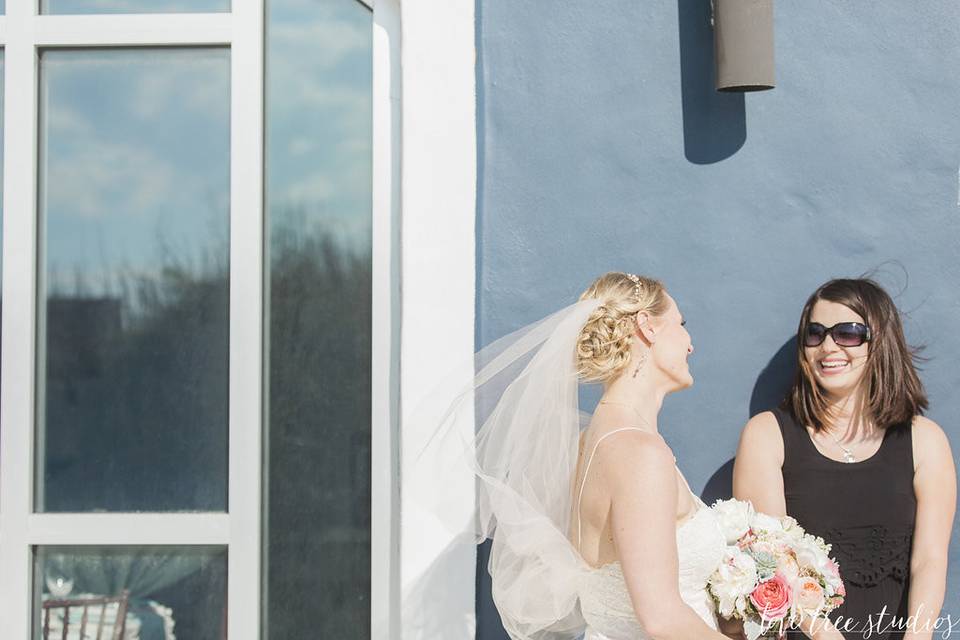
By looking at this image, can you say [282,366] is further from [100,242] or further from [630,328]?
[630,328]

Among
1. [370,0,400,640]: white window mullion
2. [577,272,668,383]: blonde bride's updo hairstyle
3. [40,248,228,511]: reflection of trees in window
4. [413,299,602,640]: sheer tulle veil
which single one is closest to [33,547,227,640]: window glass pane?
[40,248,228,511]: reflection of trees in window

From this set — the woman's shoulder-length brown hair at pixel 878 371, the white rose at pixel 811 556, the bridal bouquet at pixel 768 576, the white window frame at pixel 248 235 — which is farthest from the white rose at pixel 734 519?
the white window frame at pixel 248 235

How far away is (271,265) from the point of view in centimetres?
359

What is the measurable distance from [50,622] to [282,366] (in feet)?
3.91

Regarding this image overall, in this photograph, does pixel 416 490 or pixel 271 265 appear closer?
pixel 416 490

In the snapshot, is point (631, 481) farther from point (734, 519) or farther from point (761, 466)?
point (761, 466)

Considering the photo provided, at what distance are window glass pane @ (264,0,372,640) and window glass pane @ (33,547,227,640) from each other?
198 mm

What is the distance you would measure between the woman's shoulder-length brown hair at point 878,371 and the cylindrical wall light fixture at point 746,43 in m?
0.68

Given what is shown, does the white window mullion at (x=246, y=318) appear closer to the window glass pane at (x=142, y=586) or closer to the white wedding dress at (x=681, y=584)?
the window glass pane at (x=142, y=586)

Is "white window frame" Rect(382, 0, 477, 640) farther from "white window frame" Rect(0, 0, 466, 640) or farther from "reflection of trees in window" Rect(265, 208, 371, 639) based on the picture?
"reflection of trees in window" Rect(265, 208, 371, 639)

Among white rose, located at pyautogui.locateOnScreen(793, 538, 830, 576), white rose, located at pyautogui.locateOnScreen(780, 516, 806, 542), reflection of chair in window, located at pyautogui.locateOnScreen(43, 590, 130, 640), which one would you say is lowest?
reflection of chair in window, located at pyautogui.locateOnScreen(43, 590, 130, 640)

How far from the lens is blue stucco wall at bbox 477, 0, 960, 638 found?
3410 mm

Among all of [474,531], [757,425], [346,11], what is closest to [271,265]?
[346,11]

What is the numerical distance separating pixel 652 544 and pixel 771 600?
0.40 meters
